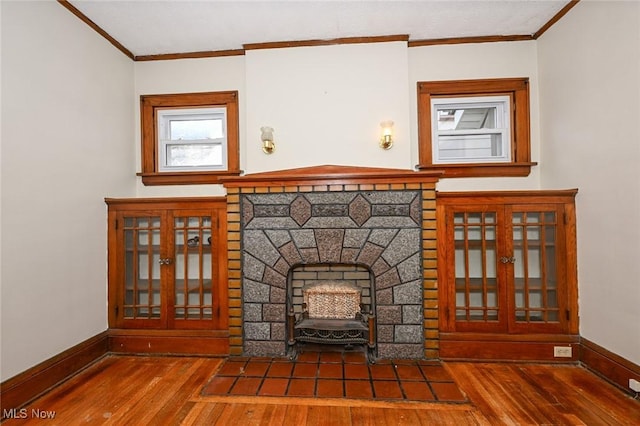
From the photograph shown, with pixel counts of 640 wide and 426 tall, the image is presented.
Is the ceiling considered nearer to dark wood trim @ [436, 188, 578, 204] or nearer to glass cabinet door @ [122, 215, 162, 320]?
dark wood trim @ [436, 188, 578, 204]

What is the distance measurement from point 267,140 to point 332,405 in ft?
6.77

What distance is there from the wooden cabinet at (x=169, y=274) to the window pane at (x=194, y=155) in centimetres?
64

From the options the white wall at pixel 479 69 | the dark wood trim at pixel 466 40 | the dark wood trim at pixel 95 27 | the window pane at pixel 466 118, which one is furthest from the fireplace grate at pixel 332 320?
the dark wood trim at pixel 95 27

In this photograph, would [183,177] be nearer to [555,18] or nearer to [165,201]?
[165,201]

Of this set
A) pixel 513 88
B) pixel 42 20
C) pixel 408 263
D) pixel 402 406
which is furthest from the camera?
pixel 513 88

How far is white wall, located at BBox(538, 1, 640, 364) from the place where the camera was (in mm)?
2021

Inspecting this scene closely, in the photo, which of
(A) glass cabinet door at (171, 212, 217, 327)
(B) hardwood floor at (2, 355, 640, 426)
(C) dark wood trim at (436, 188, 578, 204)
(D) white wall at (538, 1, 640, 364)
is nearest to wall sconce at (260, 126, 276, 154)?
(A) glass cabinet door at (171, 212, 217, 327)

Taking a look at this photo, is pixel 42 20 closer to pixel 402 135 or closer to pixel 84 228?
pixel 84 228

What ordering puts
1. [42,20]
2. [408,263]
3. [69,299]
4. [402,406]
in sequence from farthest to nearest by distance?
[408,263] < [69,299] < [42,20] < [402,406]

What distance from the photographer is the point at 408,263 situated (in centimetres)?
255

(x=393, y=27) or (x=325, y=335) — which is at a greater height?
(x=393, y=27)

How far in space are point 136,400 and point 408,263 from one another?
2.06m

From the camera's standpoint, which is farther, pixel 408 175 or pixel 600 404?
pixel 408 175

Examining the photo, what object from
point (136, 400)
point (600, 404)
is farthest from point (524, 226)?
point (136, 400)
